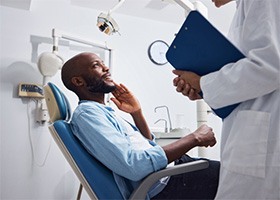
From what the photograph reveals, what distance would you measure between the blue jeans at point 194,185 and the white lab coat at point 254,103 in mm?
468

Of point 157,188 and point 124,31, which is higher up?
point 124,31

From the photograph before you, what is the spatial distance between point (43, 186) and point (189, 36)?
7.06 ft

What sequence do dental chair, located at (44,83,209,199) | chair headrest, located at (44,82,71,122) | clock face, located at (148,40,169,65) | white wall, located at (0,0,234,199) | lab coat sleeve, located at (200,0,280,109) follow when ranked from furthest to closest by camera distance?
clock face, located at (148,40,169,65) < white wall, located at (0,0,234,199) < chair headrest, located at (44,82,71,122) < dental chair, located at (44,83,209,199) < lab coat sleeve, located at (200,0,280,109)

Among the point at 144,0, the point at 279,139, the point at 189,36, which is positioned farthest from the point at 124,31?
the point at 279,139

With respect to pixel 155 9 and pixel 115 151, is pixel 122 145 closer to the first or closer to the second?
pixel 115 151

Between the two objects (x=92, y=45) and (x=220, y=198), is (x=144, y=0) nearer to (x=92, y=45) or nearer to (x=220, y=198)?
(x=92, y=45)

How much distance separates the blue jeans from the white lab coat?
0.47 m

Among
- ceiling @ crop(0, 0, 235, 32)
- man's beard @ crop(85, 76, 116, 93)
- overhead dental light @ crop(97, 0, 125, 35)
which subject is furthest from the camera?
ceiling @ crop(0, 0, 235, 32)

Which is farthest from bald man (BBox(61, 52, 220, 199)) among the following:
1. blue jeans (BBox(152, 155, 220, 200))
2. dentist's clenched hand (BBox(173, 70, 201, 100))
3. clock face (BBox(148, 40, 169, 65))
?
clock face (BBox(148, 40, 169, 65))

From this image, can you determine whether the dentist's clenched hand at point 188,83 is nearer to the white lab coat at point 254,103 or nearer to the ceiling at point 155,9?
the white lab coat at point 254,103

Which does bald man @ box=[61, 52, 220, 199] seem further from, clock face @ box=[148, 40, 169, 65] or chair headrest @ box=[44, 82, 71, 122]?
clock face @ box=[148, 40, 169, 65]

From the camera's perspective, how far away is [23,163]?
2475mm

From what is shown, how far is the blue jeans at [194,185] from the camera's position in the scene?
1299 millimetres

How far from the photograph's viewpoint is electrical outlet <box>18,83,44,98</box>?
8.26 ft
